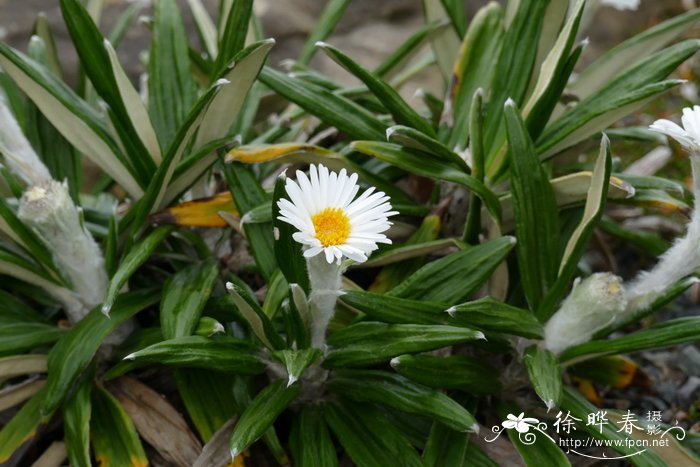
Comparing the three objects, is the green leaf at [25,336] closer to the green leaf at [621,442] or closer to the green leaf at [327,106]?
the green leaf at [327,106]

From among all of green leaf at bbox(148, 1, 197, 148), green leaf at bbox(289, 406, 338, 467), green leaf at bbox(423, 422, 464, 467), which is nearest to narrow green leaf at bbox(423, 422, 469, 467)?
green leaf at bbox(423, 422, 464, 467)

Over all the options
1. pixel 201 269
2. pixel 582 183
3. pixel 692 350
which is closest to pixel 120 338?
pixel 201 269

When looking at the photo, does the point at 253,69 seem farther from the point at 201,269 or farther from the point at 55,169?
the point at 55,169

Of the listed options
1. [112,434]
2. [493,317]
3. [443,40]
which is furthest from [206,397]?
[443,40]

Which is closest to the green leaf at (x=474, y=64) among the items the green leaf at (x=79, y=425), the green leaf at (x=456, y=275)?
the green leaf at (x=456, y=275)

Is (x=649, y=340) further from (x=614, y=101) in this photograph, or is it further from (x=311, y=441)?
(x=311, y=441)

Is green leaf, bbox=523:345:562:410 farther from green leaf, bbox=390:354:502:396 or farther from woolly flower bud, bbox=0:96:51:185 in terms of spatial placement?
woolly flower bud, bbox=0:96:51:185
